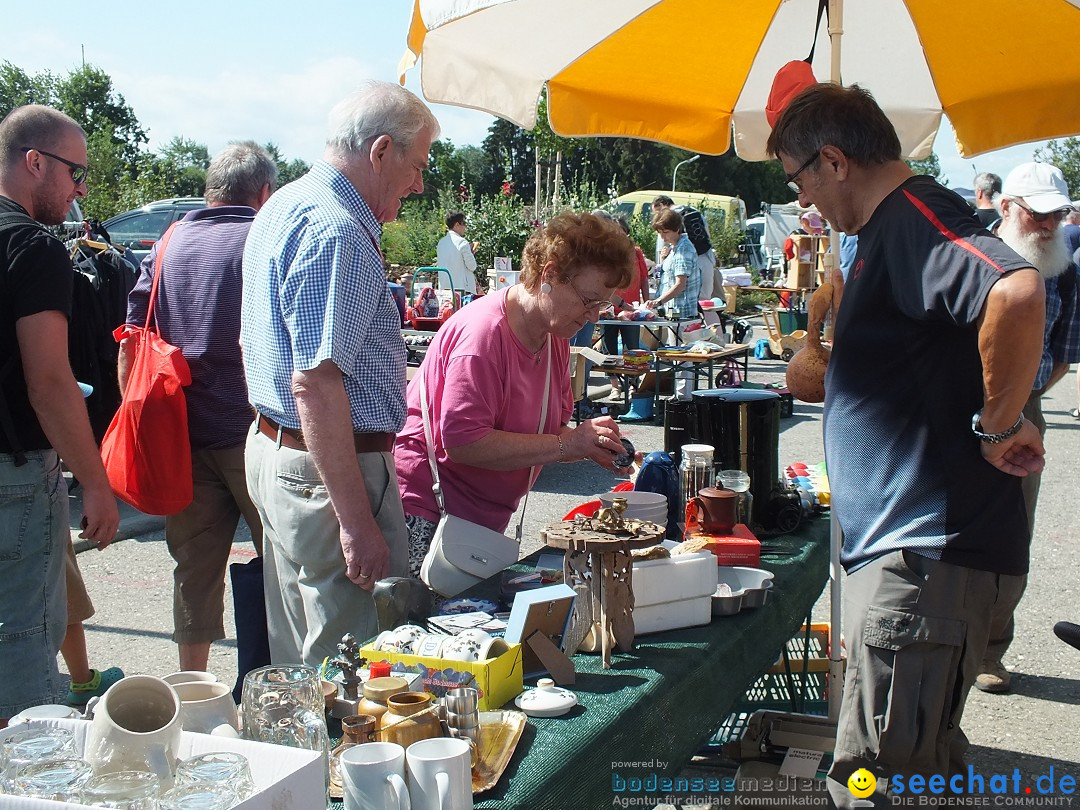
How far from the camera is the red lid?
1721 millimetres

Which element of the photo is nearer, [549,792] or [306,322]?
[549,792]

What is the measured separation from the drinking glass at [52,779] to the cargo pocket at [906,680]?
1.49 metres

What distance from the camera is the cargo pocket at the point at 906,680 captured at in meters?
1.94

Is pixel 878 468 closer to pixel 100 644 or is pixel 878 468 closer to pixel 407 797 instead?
pixel 407 797

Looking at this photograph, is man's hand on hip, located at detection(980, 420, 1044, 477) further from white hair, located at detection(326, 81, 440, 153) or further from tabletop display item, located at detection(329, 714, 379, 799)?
white hair, located at detection(326, 81, 440, 153)

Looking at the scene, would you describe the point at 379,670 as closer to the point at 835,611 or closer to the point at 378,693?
the point at 378,693

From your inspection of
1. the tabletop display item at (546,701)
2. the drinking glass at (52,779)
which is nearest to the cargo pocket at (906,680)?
the tabletop display item at (546,701)

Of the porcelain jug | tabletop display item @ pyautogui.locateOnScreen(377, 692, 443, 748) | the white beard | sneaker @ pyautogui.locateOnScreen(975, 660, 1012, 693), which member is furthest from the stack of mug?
the white beard

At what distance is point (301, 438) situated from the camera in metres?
2.32

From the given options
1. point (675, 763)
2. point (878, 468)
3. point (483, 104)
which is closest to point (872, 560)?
point (878, 468)

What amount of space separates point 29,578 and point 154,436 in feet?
2.16

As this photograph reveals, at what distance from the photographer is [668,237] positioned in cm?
991

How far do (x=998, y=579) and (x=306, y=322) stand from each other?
159cm

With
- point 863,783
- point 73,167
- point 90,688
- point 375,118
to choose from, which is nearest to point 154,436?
point 73,167
